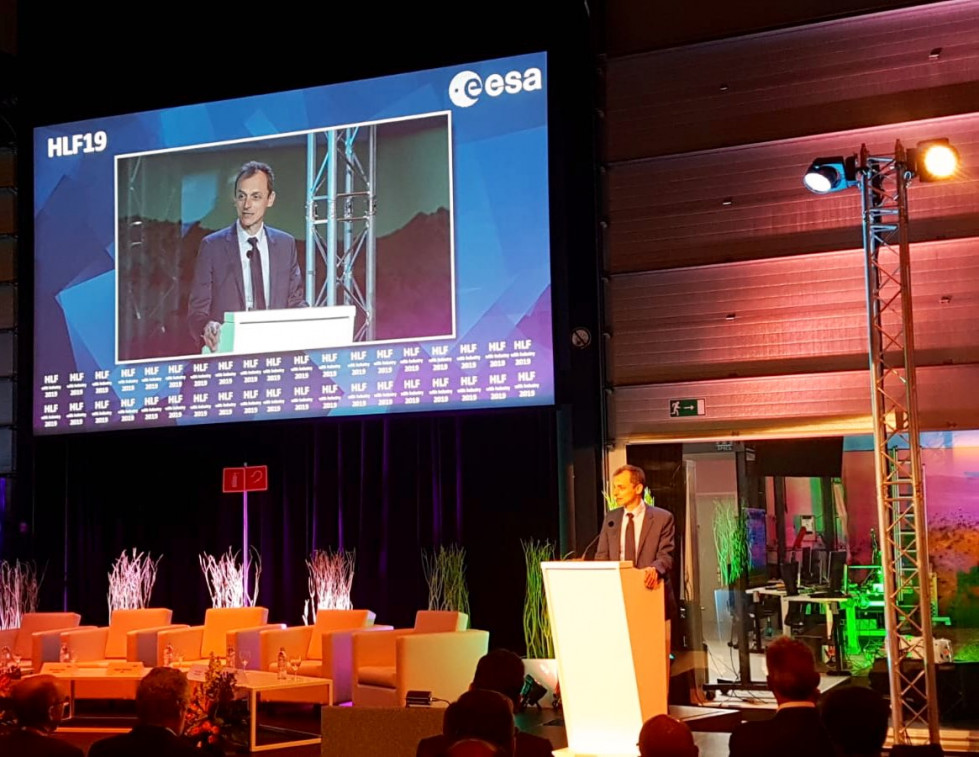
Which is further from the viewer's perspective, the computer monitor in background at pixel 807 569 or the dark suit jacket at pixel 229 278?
the dark suit jacket at pixel 229 278

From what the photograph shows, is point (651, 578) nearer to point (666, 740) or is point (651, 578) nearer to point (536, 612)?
point (666, 740)

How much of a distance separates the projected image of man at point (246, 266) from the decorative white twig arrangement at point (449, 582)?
2.01 m

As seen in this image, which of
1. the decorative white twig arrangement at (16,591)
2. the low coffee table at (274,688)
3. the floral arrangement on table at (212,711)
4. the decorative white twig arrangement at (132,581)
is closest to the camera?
the floral arrangement on table at (212,711)

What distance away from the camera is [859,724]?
9.32ft

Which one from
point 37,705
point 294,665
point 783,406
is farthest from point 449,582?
point 37,705

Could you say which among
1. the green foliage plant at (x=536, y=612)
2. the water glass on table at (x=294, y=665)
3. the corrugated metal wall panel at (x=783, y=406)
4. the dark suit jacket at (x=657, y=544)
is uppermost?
the corrugated metal wall panel at (x=783, y=406)

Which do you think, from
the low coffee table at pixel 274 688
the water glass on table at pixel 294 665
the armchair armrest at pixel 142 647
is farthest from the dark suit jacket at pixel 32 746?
the armchair armrest at pixel 142 647

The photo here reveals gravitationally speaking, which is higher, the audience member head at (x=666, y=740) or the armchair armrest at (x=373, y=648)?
the audience member head at (x=666, y=740)

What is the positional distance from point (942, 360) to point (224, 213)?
15.9 feet

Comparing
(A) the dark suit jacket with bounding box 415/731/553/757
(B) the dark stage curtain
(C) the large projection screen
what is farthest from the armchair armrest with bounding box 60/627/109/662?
(A) the dark suit jacket with bounding box 415/731/553/757

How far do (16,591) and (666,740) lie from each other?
7.82 meters

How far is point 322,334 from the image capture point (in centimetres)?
823

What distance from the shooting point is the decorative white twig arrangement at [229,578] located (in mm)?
9000

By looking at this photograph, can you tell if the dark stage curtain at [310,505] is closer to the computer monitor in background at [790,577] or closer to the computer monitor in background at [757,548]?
the computer monitor in background at [757,548]
